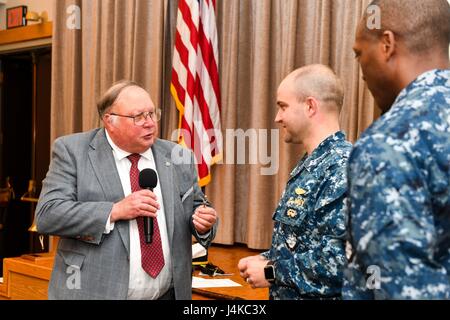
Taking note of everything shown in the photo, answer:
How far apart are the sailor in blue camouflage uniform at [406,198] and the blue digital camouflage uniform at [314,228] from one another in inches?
22.5

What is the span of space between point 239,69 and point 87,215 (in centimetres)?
248

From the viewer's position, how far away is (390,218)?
107cm

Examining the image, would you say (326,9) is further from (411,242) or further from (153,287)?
(411,242)

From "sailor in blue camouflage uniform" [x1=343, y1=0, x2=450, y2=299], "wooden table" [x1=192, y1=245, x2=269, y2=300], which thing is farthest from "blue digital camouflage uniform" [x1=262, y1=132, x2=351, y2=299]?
"wooden table" [x1=192, y1=245, x2=269, y2=300]

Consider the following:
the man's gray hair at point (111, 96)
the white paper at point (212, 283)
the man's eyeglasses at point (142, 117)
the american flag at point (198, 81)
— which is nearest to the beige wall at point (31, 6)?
the american flag at point (198, 81)

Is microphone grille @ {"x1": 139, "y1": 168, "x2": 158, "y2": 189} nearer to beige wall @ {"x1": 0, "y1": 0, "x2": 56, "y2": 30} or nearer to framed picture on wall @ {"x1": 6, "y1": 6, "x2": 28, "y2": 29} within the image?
beige wall @ {"x1": 0, "y1": 0, "x2": 56, "y2": 30}

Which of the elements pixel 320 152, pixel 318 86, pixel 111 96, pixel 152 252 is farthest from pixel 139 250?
pixel 318 86

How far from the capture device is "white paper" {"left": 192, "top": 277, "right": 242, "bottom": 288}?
3219 mm

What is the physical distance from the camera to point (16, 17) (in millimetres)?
6387

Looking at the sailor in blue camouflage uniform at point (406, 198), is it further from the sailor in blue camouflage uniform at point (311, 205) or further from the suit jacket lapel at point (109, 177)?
the suit jacket lapel at point (109, 177)

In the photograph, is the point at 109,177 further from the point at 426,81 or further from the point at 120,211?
the point at 426,81

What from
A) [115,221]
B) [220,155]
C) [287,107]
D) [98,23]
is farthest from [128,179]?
[98,23]

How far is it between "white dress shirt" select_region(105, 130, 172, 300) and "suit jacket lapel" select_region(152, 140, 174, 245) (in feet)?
0.06

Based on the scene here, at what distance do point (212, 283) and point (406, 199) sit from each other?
2.35m
